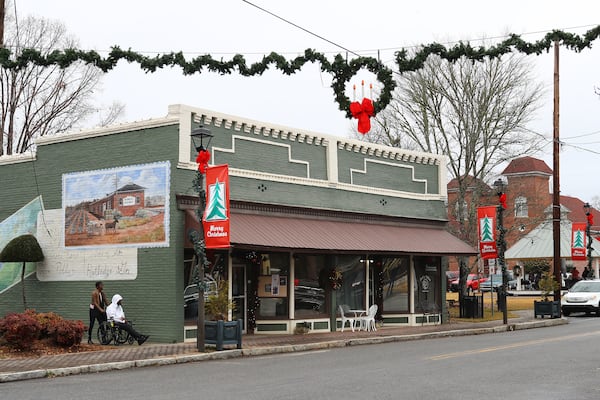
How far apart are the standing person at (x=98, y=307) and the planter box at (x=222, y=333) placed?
3.36m

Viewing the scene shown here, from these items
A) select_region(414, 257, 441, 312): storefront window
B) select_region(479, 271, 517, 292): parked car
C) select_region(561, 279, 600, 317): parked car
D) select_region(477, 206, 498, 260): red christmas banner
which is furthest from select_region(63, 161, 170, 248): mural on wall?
select_region(479, 271, 517, 292): parked car

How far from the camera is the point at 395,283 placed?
28922 mm

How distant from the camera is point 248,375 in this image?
14438 millimetres

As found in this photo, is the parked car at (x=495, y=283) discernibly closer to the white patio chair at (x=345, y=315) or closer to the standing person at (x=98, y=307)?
the white patio chair at (x=345, y=315)

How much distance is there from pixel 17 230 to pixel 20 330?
807cm

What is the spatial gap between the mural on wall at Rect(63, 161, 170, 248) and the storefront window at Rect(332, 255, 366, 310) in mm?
6738

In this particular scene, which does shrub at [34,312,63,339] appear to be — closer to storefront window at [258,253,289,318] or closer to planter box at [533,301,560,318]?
storefront window at [258,253,289,318]

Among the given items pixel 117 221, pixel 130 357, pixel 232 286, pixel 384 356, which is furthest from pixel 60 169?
pixel 384 356

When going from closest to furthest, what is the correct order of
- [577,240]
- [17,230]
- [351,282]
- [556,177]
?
[17,230], [351,282], [556,177], [577,240]

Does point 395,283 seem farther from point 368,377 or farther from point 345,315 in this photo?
point 368,377

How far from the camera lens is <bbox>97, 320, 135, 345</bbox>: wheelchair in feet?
68.1

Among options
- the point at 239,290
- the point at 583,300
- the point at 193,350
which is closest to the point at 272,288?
the point at 239,290

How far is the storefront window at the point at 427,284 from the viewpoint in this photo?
97.3ft

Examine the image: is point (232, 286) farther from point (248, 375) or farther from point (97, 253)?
point (248, 375)
